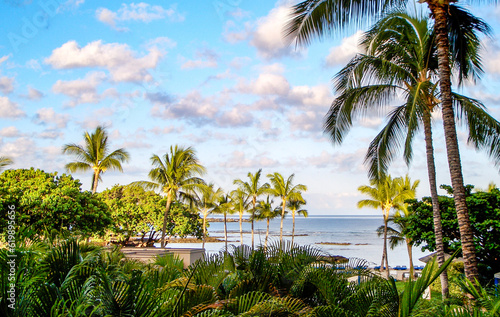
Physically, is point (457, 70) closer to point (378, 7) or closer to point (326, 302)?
point (378, 7)

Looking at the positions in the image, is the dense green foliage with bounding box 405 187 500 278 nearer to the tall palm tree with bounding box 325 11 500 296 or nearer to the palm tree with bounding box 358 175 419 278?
the tall palm tree with bounding box 325 11 500 296

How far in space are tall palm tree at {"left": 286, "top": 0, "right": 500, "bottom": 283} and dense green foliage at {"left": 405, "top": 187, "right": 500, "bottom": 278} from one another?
9751 millimetres

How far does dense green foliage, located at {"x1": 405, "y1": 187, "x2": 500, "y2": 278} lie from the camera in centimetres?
1722

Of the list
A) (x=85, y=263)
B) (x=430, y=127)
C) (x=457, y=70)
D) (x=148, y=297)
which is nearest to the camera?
(x=148, y=297)

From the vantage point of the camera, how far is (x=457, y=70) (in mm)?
11344

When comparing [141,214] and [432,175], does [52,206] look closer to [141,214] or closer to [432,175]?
[432,175]

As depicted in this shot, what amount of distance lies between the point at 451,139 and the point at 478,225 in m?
10.3

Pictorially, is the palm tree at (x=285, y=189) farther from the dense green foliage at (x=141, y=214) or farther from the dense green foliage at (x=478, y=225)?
the dense green foliage at (x=478, y=225)

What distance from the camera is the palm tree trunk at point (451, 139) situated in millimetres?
8633

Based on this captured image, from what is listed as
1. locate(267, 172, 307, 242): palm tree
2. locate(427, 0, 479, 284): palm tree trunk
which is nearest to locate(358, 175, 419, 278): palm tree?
locate(267, 172, 307, 242): palm tree

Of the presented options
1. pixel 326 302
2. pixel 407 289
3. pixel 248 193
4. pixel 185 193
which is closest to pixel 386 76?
pixel 326 302

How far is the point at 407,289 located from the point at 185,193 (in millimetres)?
28657

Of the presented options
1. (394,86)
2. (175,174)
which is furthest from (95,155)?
(394,86)

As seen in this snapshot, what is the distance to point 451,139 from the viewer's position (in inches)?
351
